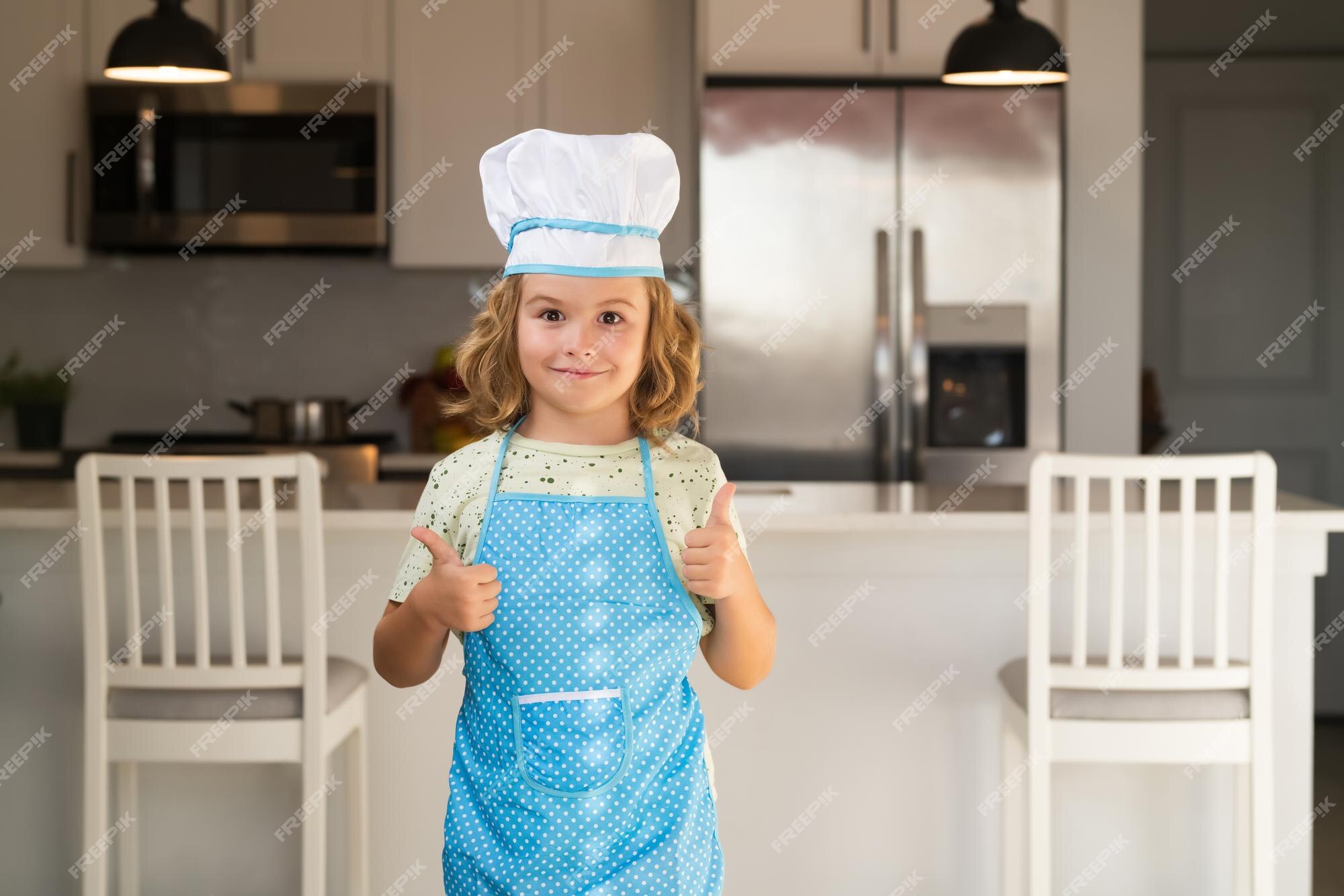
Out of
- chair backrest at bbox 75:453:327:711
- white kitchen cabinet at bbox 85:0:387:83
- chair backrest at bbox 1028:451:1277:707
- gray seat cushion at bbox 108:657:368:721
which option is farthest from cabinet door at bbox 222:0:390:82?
chair backrest at bbox 1028:451:1277:707

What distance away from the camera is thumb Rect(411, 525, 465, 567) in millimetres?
1087

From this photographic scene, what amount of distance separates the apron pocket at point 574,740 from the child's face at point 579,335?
0.81 feet

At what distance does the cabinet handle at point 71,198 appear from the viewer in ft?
12.8

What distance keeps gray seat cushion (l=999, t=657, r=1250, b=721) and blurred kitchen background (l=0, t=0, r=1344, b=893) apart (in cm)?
115

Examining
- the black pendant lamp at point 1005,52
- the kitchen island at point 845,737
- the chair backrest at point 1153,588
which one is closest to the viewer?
the chair backrest at point 1153,588

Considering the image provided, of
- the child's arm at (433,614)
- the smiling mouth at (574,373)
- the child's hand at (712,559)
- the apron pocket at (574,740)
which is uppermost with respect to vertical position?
the smiling mouth at (574,373)

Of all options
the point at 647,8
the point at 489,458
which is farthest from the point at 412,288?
the point at 489,458

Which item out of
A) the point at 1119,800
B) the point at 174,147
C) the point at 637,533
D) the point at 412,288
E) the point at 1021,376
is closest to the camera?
the point at 637,533

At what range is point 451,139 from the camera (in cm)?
399

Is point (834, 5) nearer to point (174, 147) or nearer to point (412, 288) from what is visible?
point (412, 288)

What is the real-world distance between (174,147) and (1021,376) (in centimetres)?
247

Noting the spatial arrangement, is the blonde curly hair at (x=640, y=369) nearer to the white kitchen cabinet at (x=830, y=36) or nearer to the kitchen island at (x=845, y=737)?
the kitchen island at (x=845, y=737)

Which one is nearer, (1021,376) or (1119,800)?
(1119,800)

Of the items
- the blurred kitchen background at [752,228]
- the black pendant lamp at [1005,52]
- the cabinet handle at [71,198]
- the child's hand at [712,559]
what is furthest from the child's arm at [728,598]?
the cabinet handle at [71,198]
